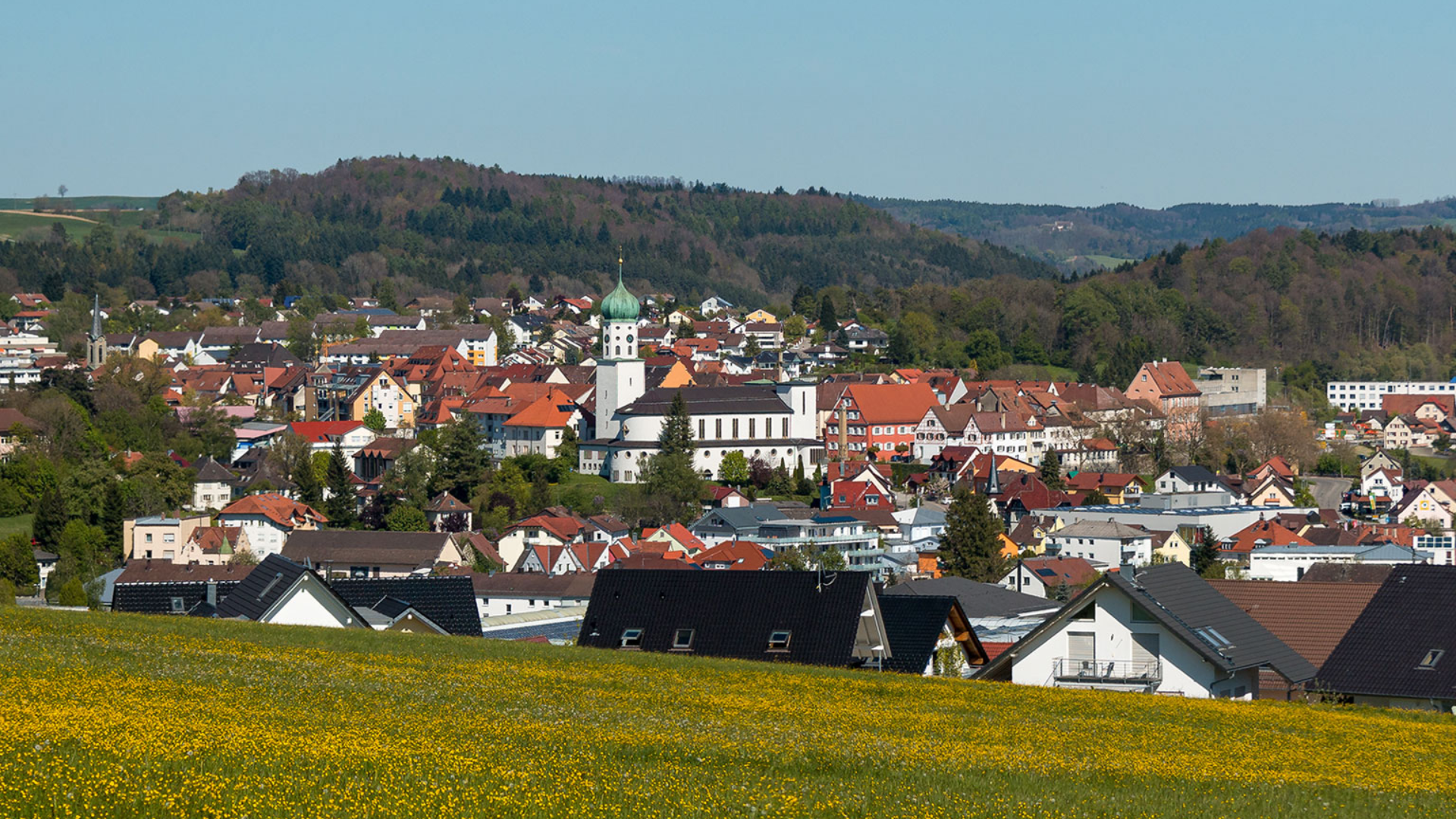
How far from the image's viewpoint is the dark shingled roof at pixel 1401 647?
61.0ft

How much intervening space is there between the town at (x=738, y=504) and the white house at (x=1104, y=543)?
0.16 meters

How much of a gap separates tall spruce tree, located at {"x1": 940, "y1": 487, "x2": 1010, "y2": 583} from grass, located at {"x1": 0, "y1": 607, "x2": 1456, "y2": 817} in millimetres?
45178

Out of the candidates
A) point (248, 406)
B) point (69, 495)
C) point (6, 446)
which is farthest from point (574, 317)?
point (69, 495)

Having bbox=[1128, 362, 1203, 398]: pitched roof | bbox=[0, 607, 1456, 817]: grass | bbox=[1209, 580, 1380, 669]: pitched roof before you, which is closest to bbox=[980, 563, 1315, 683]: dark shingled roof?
bbox=[1209, 580, 1380, 669]: pitched roof

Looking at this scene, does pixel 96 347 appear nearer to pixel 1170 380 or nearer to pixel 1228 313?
pixel 1170 380

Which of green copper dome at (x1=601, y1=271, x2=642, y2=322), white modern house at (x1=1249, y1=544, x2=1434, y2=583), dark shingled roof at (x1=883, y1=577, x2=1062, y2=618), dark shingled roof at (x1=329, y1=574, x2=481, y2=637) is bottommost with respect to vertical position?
white modern house at (x1=1249, y1=544, x2=1434, y2=583)

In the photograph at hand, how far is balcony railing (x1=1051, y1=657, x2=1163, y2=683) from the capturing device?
20141 millimetres

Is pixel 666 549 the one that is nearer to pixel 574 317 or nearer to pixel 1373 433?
pixel 1373 433

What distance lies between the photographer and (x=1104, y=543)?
75.7m

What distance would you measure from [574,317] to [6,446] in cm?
8312

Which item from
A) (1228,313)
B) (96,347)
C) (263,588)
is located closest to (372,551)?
(263,588)

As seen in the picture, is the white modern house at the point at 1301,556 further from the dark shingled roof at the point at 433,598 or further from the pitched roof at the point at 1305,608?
the pitched roof at the point at 1305,608

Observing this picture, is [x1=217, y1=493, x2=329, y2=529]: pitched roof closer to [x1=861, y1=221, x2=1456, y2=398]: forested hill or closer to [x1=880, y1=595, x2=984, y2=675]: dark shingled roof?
[x1=880, y1=595, x2=984, y2=675]: dark shingled roof

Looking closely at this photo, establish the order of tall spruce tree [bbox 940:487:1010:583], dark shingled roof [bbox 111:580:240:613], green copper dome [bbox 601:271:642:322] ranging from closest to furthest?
dark shingled roof [bbox 111:580:240:613], tall spruce tree [bbox 940:487:1010:583], green copper dome [bbox 601:271:642:322]
